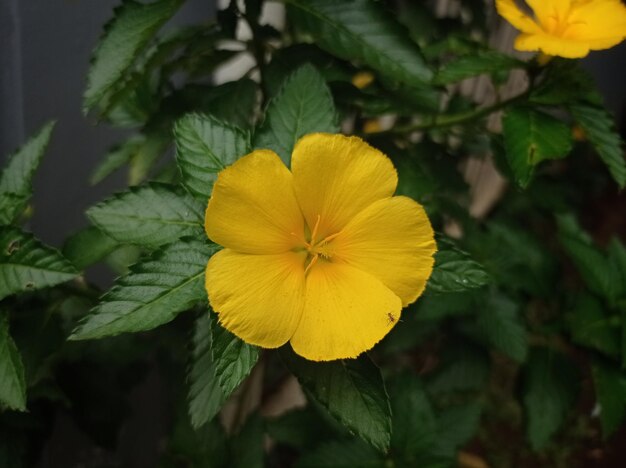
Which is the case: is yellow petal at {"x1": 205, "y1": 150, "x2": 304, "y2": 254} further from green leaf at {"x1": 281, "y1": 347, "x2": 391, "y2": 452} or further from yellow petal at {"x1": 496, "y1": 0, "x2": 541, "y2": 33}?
yellow petal at {"x1": 496, "y1": 0, "x2": 541, "y2": 33}

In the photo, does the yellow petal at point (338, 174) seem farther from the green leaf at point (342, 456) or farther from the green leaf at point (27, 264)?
the green leaf at point (342, 456)

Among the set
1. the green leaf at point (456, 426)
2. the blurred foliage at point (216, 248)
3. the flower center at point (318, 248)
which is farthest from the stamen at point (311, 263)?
the green leaf at point (456, 426)

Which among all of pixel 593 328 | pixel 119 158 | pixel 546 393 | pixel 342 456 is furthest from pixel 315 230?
pixel 546 393

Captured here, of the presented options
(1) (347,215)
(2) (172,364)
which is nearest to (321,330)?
(1) (347,215)

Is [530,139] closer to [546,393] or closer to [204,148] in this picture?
[204,148]

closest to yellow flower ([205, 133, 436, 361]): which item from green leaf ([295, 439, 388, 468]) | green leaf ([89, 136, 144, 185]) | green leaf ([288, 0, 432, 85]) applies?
green leaf ([288, 0, 432, 85])
